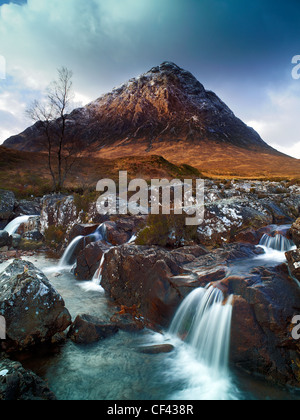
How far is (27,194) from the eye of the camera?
85.5 ft

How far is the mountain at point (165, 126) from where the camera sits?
107625 mm

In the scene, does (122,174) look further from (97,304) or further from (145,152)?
(145,152)

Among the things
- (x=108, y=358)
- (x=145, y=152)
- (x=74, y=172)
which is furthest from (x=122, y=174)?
(x=145, y=152)

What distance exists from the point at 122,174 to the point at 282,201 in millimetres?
30732

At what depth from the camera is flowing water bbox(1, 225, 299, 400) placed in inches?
185

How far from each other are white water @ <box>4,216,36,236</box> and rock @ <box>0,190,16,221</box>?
1.09 meters

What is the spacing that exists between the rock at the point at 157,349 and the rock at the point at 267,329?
60.6 inches

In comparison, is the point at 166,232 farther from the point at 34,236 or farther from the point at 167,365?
the point at 34,236

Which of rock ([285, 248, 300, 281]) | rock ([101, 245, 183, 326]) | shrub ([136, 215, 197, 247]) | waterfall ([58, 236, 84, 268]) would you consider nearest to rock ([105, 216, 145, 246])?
shrub ([136, 215, 197, 247])

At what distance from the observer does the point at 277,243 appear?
9.27m

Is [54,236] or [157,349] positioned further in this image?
[54,236]

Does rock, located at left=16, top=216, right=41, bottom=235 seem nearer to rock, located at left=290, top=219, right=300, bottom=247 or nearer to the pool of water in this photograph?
the pool of water

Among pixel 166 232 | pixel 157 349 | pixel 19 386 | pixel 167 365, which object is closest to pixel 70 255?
pixel 166 232

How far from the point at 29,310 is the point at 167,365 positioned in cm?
352
